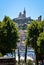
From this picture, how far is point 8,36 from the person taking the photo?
24328 mm

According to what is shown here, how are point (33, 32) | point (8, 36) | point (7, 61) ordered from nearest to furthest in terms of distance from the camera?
point (7, 61) < point (8, 36) < point (33, 32)

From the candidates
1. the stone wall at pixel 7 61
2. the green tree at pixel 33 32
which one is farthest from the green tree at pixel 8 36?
the stone wall at pixel 7 61

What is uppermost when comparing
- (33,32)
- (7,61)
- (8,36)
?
(33,32)

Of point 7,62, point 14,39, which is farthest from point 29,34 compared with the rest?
point 7,62

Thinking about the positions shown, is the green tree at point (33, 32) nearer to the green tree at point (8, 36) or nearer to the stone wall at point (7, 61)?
the green tree at point (8, 36)

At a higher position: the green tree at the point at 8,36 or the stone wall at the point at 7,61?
the green tree at the point at 8,36

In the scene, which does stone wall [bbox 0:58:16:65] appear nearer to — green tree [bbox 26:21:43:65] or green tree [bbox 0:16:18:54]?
green tree [bbox 0:16:18:54]

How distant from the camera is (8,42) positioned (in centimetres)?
2400

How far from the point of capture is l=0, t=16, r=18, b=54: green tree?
23.8 metres

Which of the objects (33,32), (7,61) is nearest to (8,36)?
(33,32)

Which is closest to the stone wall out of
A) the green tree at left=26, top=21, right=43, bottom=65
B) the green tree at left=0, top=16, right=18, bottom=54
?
the green tree at left=0, top=16, right=18, bottom=54

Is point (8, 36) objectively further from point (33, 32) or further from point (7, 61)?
point (7, 61)

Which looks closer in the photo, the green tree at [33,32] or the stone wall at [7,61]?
the stone wall at [7,61]

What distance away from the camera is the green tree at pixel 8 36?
23828 mm
